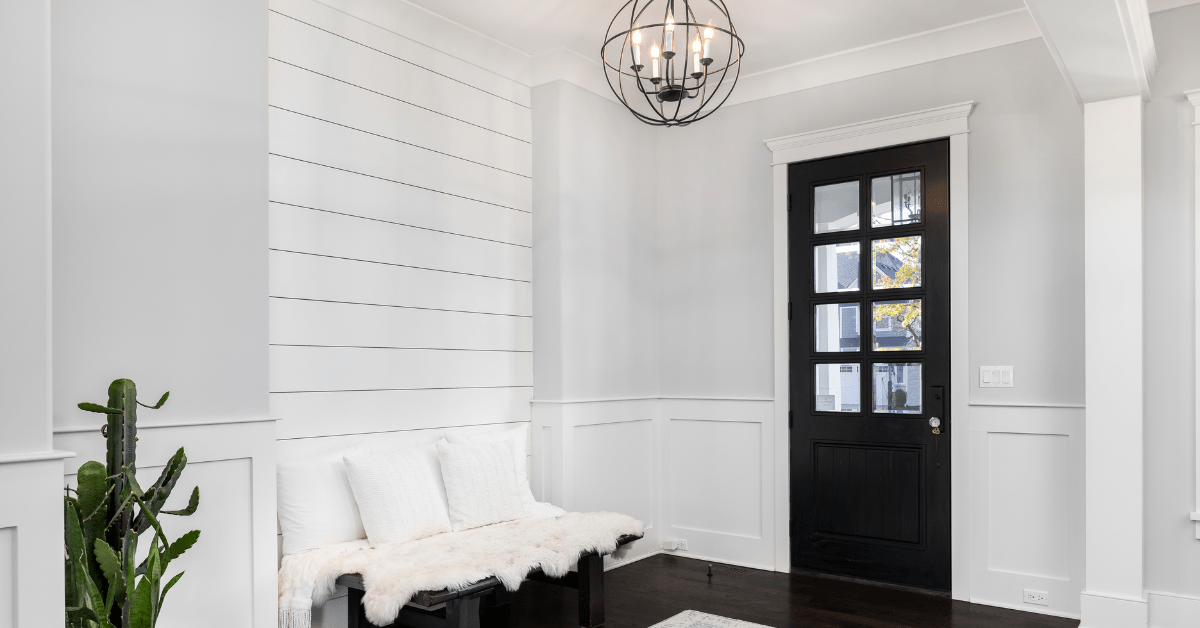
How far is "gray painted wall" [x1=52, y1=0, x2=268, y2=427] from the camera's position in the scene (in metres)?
2.20

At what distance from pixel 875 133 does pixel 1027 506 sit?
1.99 m

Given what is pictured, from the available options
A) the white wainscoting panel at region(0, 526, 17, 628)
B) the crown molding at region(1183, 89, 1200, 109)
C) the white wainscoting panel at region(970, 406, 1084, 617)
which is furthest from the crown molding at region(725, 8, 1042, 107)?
the white wainscoting panel at region(0, 526, 17, 628)

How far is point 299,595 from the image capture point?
296 centimetres

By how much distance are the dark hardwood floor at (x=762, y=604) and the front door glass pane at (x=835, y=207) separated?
6.18 feet

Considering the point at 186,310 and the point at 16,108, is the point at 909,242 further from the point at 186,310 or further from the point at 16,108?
the point at 16,108

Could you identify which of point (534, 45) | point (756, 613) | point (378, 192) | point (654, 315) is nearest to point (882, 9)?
point (534, 45)

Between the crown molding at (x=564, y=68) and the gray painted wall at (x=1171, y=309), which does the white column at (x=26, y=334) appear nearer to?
the crown molding at (x=564, y=68)

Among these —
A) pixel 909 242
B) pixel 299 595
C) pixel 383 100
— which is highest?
pixel 383 100

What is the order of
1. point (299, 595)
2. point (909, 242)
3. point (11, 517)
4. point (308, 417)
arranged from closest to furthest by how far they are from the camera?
point (11, 517), point (299, 595), point (308, 417), point (909, 242)

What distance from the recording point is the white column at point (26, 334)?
171 cm

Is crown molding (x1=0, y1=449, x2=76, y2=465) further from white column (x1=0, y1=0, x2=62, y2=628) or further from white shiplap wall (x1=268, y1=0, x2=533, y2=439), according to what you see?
white shiplap wall (x1=268, y1=0, x2=533, y2=439)

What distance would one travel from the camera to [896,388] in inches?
165

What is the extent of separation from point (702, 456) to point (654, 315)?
0.91 meters

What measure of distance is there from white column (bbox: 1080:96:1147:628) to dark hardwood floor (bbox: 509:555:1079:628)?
1.09ft
